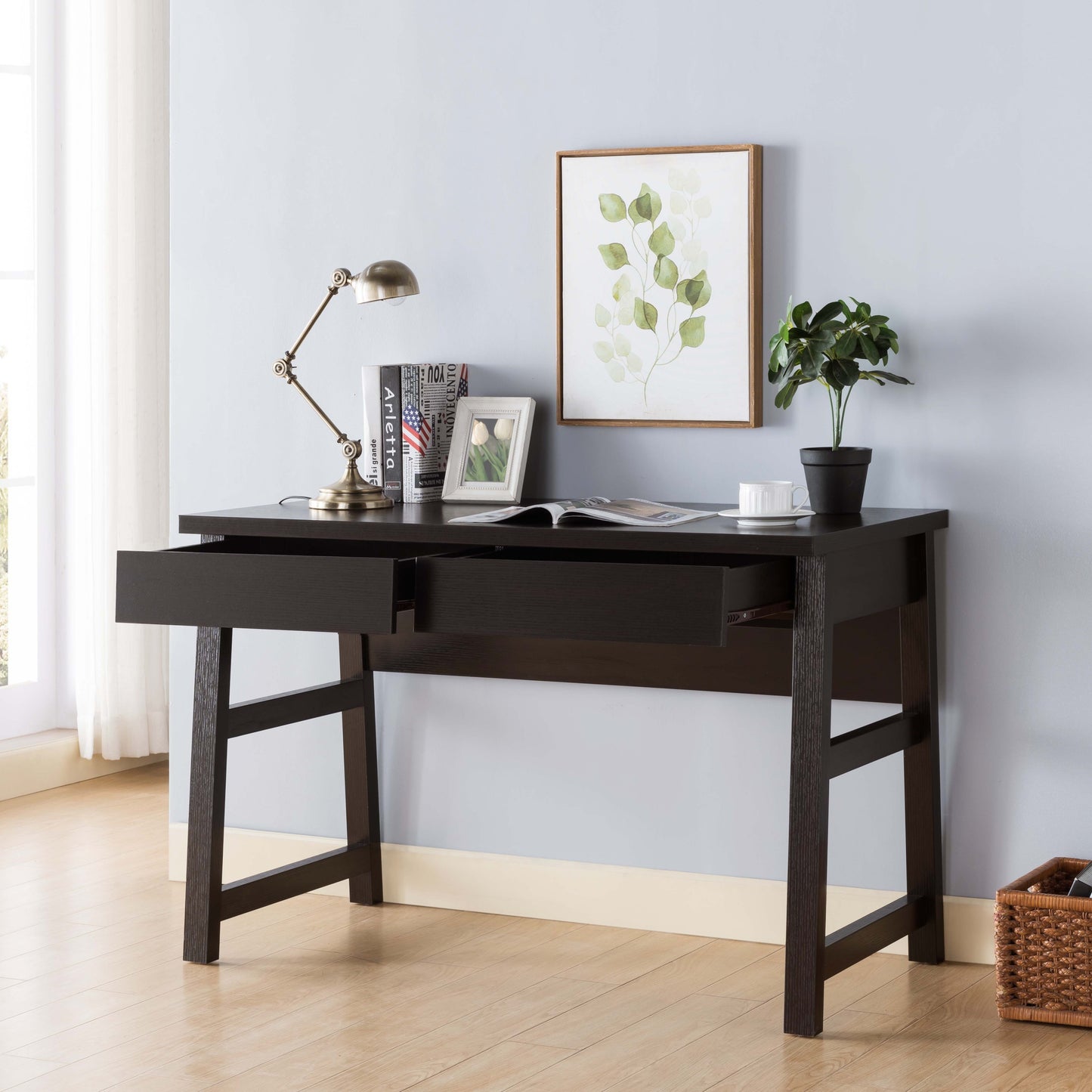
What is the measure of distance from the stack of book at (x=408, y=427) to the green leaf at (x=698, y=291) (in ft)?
1.53

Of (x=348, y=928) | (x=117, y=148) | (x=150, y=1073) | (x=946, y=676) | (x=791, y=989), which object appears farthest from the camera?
(x=117, y=148)

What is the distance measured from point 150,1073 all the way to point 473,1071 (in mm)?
450

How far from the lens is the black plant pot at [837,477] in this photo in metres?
2.68

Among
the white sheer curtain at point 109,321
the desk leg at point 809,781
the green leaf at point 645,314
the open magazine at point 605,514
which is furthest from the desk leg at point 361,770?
the white sheer curtain at point 109,321

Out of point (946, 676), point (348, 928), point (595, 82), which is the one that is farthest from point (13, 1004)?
point (595, 82)

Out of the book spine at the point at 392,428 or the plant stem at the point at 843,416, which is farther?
the book spine at the point at 392,428

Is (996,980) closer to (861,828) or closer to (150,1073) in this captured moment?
(861,828)

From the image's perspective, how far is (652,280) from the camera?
2.96 m

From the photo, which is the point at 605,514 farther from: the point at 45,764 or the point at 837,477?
the point at 45,764

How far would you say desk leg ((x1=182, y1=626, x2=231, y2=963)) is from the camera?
2.80m

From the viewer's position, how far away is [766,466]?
2.94 m

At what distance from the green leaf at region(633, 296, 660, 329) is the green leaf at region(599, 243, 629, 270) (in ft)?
0.23

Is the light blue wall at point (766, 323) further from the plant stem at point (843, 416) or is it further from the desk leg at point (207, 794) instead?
the desk leg at point (207, 794)

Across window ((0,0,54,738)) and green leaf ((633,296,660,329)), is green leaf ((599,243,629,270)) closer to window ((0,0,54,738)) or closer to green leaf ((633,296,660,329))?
green leaf ((633,296,660,329))
